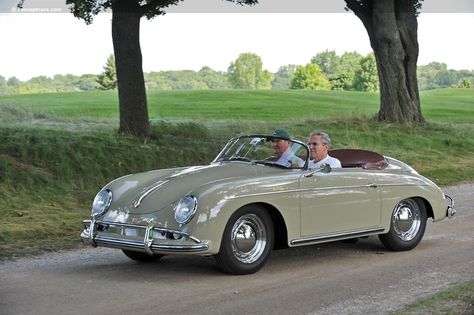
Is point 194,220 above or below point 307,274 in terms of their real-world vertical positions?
above

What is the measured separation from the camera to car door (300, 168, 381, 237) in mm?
7949

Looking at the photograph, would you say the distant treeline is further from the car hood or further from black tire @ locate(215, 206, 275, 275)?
black tire @ locate(215, 206, 275, 275)

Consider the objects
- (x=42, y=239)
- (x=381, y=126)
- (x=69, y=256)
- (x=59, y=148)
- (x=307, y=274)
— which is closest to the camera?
(x=307, y=274)

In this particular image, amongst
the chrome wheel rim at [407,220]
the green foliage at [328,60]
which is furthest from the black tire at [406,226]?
the green foliage at [328,60]

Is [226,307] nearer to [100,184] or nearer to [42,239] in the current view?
[42,239]

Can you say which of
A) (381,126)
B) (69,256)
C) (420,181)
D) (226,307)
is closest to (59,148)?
(69,256)

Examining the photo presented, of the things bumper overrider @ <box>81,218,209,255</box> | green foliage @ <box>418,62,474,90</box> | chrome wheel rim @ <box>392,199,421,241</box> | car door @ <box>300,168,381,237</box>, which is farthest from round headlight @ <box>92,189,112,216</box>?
green foliage @ <box>418,62,474,90</box>

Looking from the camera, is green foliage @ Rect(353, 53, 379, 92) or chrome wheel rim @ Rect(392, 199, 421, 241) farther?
green foliage @ Rect(353, 53, 379, 92)

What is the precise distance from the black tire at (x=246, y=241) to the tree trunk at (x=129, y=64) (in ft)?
29.6

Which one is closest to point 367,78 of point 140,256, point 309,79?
point 309,79

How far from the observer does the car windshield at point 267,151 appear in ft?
27.2

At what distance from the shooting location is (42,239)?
992 cm

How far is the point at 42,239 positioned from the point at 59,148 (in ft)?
15.9

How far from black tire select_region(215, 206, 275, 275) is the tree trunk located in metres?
9.03
